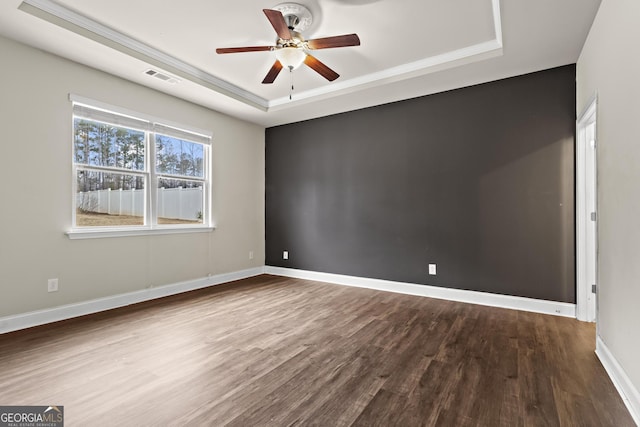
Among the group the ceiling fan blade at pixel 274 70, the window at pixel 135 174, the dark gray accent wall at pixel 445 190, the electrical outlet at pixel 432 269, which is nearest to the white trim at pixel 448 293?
the dark gray accent wall at pixel 445 190

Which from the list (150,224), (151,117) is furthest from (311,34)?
(150,224)

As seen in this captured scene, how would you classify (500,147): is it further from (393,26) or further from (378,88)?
(393,26)

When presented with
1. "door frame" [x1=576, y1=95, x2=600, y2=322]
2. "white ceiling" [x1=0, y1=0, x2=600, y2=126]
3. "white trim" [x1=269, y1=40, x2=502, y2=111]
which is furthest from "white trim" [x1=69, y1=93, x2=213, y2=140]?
"door frame" [x1=576, y1=95, x2=600, y2=322]

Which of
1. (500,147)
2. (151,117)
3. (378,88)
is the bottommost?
(500,147)

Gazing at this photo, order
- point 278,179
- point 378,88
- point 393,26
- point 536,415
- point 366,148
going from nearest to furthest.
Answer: point 536,415, point 393,26, point 378,88, point 366,148, point 278,179

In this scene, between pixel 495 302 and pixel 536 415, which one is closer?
pixel 536 415

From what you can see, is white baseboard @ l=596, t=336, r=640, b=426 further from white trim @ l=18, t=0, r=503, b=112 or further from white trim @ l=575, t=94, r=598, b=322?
white trim @ l=18, t=0, r=503, b=112

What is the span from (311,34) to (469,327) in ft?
10.8

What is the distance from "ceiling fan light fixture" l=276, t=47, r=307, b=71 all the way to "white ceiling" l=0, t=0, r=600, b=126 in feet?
1.00

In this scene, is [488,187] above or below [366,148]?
below

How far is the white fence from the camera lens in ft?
11.6

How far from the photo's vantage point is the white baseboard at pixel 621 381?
171 centimetres

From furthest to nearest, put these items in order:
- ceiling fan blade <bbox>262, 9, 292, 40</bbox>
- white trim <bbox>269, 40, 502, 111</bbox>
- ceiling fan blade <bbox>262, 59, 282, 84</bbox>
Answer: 1. white trim <bbox>269, 40, 502, 111</bbox>
2. ceiling fan blade <bbox>262, 59, 282, 84</bbox>
3. ceiling fan blade <bbox>262, 9, 292, 40</bbox>

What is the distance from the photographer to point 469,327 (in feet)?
10.0
